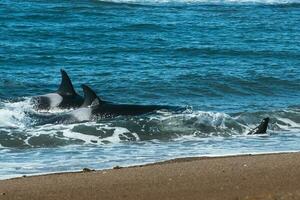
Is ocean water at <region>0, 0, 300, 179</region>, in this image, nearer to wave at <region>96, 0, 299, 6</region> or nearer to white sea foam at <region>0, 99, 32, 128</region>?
white sea foam at <region>0, 99, 32, 128</region>

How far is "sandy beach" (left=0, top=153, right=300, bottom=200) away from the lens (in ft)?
27.2

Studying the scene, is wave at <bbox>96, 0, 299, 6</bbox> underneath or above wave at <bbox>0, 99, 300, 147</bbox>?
underneath

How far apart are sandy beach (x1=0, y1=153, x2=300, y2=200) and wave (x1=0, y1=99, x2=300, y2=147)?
10.8ft

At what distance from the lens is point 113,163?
11.0 metres

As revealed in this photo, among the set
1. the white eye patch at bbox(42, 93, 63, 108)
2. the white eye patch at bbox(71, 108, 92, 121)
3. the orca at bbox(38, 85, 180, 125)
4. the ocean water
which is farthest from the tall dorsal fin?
the white eye patch at bbox(71, 108, 92, 121)

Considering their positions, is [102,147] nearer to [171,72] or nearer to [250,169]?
[250,169]

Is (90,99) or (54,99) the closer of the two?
(90,99)

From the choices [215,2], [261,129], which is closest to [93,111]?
[261,129]

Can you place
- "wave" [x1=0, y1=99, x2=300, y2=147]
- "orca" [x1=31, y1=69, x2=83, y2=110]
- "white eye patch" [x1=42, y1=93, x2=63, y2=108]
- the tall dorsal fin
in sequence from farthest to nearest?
"white eye patch" [x1=42, y1=93, x2=63, y2=108], the tall dorsal fin, "orca" [x1=31, y1=69, x2=83, y2=110], "wave" [x1=0, y1=99, x2=300, y2=147]

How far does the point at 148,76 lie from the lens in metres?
21.2

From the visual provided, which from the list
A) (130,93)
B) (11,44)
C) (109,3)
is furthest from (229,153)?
(109,3)

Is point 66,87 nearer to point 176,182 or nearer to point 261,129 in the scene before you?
point 261,129

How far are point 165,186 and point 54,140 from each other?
4.81 metres

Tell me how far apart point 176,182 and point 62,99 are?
8.36 m
